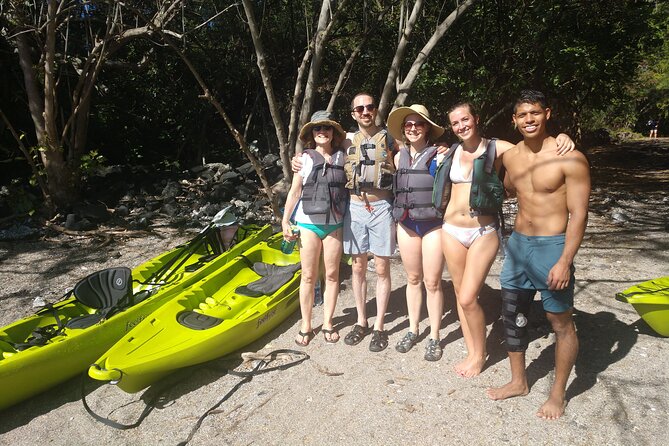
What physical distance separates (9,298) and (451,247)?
5.26 metres

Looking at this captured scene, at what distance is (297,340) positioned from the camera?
4227mm

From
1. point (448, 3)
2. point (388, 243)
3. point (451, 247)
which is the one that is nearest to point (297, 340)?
point (388, 243)

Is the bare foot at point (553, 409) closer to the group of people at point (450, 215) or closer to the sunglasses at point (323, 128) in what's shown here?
the group of people at point (450, 215)

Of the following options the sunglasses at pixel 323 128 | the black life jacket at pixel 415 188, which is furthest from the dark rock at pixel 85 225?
the black life jacket at pixel 415 188

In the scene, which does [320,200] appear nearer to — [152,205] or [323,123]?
[323,123]

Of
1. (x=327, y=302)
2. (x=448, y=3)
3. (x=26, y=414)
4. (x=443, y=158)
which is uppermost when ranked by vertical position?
(x=448, y=3)

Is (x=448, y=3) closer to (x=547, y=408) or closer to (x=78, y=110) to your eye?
(x=78, y=110)

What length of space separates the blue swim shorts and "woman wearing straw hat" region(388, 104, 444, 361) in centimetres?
60

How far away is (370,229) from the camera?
374 cm

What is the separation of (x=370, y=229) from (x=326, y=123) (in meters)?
0.88

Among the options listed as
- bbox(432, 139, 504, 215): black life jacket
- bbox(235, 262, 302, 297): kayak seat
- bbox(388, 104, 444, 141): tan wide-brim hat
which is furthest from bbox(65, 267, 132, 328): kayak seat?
bbox(432, 139, 504, 215): black life jacket

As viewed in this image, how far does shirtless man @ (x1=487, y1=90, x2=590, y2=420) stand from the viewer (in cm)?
262

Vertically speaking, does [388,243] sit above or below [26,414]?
above

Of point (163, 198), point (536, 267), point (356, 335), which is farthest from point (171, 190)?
point (536, 267)
